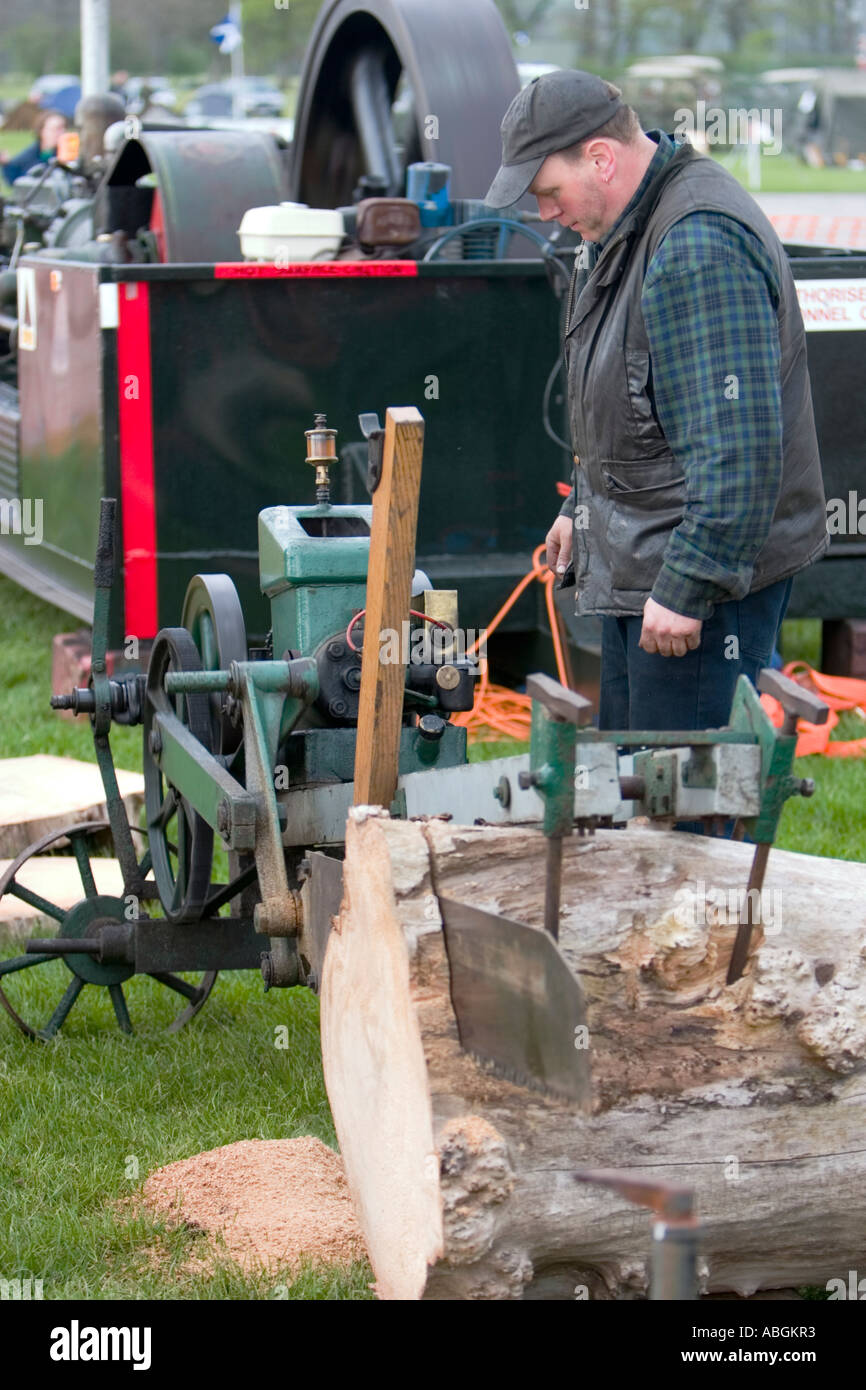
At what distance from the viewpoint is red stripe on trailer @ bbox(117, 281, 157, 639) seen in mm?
5922

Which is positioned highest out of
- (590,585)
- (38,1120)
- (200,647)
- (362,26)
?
(362,26)

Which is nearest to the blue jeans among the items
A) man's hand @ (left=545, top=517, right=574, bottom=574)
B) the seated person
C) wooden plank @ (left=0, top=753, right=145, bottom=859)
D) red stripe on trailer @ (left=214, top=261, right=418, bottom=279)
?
man's hand @ (left=545, top=517, right=574, bottom=574)

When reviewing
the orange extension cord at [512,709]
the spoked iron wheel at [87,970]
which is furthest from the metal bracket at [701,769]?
the orange extension cord at [512,709]

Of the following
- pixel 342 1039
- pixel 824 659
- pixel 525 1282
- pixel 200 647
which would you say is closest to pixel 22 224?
pixel 824 659

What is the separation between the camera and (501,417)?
20.6ft

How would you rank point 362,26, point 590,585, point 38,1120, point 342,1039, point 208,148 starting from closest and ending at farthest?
point 342,1039 → point 590,585 → point 38,1120 → point 208,148 → point 362,26

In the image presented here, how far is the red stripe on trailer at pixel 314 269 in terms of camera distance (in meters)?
5.92

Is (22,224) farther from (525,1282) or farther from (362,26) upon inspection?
(525,1282)

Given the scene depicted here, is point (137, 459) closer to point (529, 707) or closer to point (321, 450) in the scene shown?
point (529, 707)

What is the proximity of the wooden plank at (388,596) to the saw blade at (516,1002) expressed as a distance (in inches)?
16.2

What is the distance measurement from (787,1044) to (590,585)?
107cm

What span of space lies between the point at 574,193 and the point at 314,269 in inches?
114

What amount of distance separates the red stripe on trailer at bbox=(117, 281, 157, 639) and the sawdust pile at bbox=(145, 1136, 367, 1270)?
2906 mm

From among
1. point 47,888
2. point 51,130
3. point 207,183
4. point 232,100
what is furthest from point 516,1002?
point 232,100
